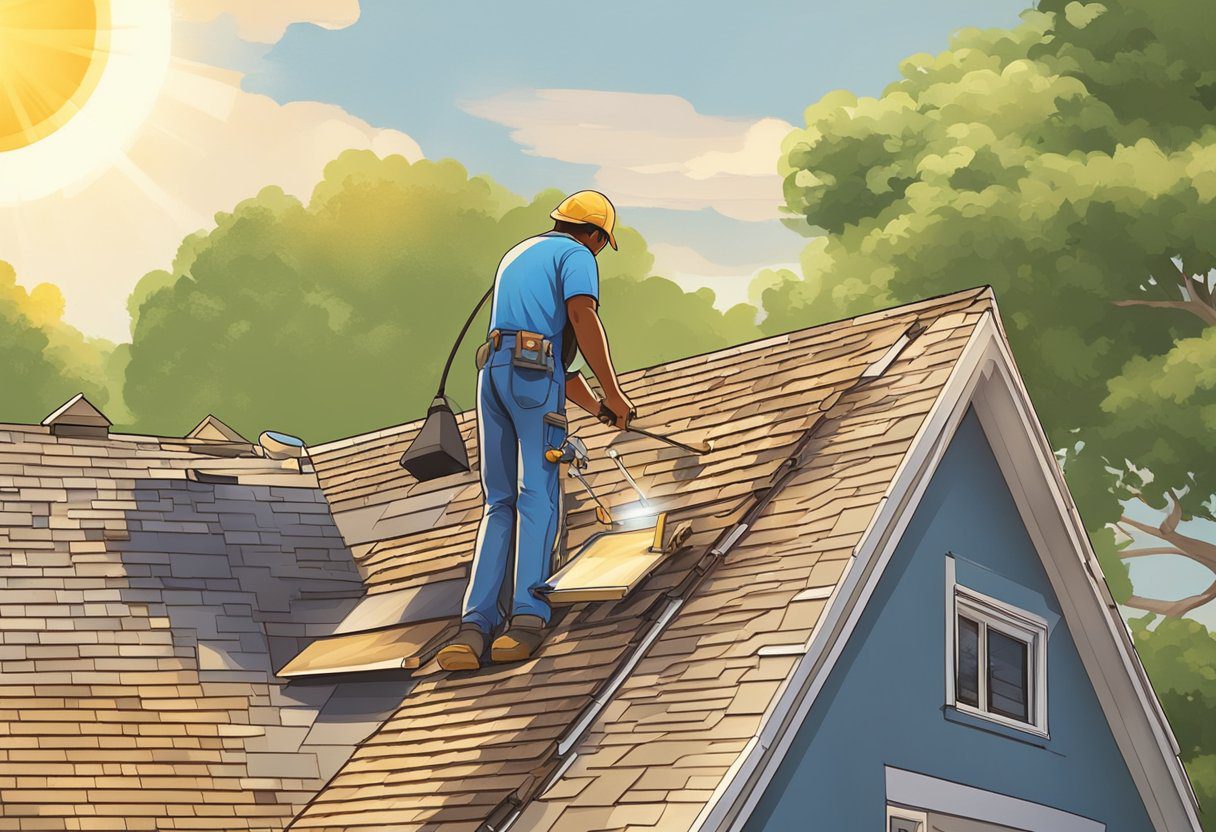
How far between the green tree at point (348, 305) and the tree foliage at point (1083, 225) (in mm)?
13253

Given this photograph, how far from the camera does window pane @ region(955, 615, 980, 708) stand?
397 inches

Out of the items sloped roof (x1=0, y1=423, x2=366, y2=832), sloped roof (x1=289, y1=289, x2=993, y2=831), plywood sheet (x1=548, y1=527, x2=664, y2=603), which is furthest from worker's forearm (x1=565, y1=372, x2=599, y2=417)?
sloped roof (x1=0, y1=423, x2=366, y2=832)

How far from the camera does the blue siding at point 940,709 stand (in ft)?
27.7

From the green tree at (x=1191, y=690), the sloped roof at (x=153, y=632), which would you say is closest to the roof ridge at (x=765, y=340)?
the sloped roof at (x=153, y=632)

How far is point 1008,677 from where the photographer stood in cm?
1070

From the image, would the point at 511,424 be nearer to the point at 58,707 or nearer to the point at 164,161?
the point at 58,707

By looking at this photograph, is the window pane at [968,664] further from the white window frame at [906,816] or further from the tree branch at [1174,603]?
the tree branch at [1174,603]

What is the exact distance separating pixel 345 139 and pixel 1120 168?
5338cm

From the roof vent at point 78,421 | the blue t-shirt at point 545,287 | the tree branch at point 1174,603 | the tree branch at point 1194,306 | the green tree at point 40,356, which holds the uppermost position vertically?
the green tree at point 40,356

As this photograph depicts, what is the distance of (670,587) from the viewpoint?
29.5 feet

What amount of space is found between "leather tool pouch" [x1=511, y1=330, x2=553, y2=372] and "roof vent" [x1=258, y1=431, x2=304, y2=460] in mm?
4601

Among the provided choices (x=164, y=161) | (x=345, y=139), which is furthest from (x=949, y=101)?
(x=345, y=139)

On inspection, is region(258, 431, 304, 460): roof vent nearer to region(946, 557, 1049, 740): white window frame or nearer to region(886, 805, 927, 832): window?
region(946, 557, 1049, 740): white window frame

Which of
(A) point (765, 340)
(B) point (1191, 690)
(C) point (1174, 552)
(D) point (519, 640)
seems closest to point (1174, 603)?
(C) point (1174, 552)
